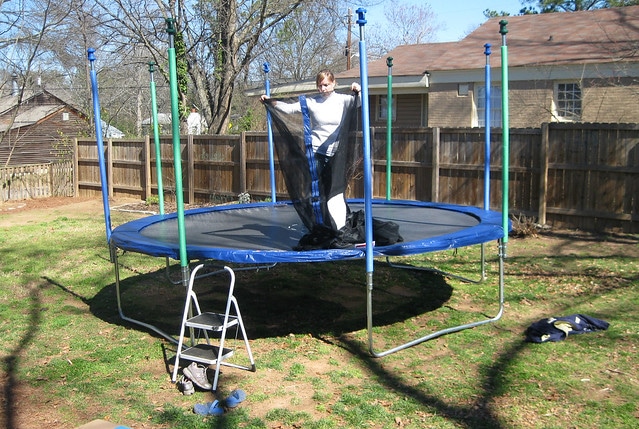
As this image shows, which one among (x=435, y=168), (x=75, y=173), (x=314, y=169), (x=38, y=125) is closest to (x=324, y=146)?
(x=314, y=169)

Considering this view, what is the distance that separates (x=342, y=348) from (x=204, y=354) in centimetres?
99

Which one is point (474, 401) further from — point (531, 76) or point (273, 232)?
point (531, 76)

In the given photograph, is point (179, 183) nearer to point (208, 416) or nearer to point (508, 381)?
point (208, 416)

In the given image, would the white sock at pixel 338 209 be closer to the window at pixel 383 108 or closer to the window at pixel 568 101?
the window at pixel 568 101

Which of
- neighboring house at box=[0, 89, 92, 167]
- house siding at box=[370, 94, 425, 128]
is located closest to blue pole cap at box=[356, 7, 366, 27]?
house siding at box=[370, 94, 425, 128]

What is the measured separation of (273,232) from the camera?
5305 millimetres

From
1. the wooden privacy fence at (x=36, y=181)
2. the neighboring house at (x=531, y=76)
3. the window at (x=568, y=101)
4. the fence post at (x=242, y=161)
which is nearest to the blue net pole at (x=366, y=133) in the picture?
the fence post at (x=242, y=161)

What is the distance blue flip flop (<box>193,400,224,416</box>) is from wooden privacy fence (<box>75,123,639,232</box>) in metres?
5.97

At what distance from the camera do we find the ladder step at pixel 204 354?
3.51 m

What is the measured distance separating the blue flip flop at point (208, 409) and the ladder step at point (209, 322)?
1.45 feet

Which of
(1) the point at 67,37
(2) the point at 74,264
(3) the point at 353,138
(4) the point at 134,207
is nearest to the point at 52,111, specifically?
(1) the point at 67,37

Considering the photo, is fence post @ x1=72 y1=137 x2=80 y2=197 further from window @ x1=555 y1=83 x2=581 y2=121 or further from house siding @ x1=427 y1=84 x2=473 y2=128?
window @ x1=555 y1=83 x2=581 y2=121

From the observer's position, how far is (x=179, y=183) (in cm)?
372

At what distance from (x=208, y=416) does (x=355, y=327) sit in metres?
1.70
